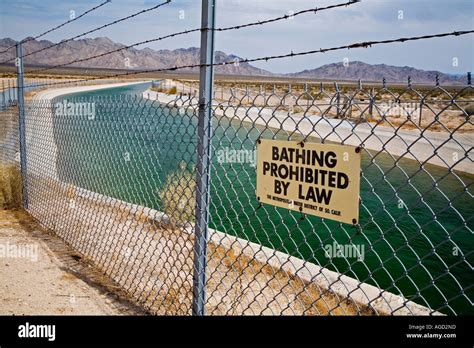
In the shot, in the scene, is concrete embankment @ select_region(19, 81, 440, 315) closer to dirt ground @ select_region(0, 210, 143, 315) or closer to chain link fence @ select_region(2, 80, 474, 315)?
chain link fence @ select_region(2, 80, 474, 315)

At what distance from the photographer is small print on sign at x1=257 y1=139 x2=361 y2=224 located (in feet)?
6.92

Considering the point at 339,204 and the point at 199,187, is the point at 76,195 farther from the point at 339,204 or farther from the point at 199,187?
the point at 339,204

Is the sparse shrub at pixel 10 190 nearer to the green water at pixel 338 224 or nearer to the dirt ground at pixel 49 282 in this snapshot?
the green water at pixel 338 224

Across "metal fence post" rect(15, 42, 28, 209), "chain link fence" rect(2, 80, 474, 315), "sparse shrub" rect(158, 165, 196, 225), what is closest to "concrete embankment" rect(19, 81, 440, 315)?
"chain link fence" rect(2, 80, 474, 315)

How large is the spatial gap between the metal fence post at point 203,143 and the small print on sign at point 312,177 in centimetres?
59

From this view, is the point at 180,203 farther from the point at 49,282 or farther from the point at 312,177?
the point at 312,177

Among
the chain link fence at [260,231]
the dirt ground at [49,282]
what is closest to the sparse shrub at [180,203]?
the chain link fence at [260,231]

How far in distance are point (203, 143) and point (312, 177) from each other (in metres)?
1.01

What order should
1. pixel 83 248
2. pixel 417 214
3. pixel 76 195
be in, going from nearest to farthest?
pixel 83 248 → pixel 76 195 → pixel 417 214

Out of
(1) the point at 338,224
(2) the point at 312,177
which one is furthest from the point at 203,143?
(1) the point at 338,224

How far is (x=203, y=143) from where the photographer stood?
9.89 feet
